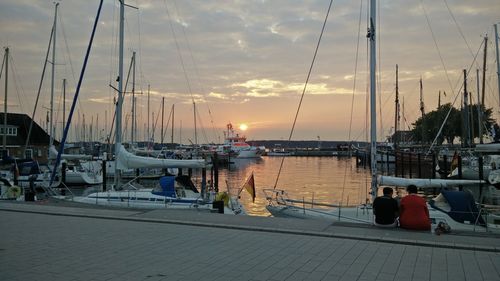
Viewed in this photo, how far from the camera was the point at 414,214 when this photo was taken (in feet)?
37.9

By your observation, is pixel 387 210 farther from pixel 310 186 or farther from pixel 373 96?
pixel 310 186

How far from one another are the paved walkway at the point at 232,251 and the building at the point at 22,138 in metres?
49.7

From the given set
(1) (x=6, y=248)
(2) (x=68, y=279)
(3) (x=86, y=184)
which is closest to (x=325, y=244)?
(2) (x=68, y=279)

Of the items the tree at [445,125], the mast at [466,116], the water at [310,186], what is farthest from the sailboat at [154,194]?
the tree at [445,125]

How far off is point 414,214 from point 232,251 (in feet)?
17.2

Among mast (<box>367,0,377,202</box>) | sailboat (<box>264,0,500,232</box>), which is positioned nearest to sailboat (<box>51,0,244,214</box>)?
sailboat (<box>264,0,500,232</box>)

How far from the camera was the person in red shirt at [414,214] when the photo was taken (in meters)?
11.5

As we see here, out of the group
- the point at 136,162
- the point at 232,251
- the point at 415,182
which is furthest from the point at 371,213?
the point at 136,162

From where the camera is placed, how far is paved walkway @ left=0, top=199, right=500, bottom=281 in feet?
24.8

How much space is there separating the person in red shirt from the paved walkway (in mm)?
433

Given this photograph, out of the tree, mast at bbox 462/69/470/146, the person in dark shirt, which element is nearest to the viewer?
the person in dark shirt

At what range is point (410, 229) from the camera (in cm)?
1152

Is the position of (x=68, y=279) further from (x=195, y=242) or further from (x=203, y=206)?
(x=203, y=206)

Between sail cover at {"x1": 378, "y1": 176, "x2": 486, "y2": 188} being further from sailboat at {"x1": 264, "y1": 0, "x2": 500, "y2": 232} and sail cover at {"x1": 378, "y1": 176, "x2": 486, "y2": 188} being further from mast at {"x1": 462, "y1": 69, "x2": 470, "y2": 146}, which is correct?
mast at {"x1": 462, "y1": 69, "x2": 470, "y2": 146}
